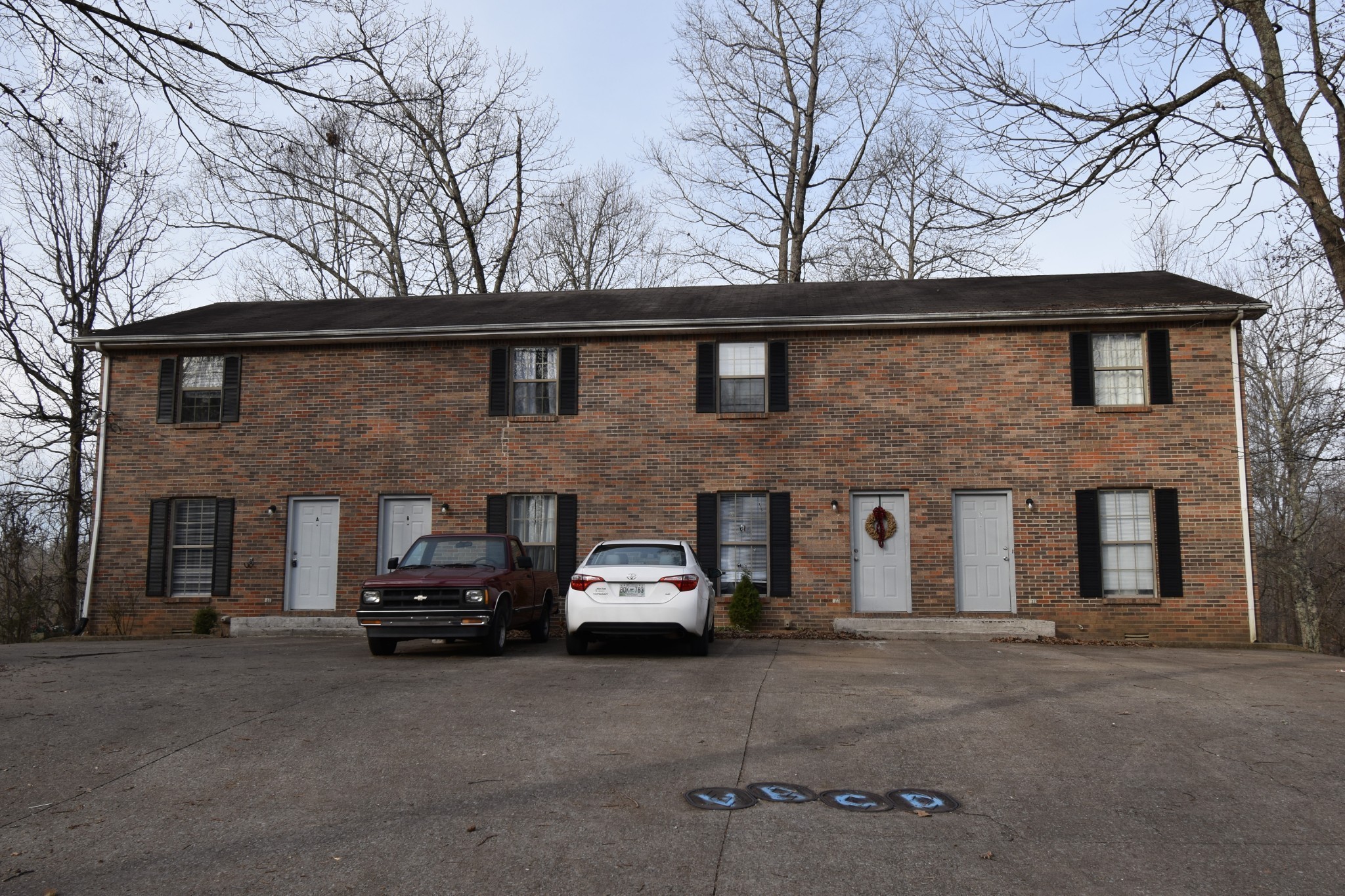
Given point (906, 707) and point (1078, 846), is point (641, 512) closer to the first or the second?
point (906, 707)

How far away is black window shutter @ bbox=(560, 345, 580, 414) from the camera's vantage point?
17016 millimetres

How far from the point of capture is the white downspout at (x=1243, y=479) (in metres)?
15.1

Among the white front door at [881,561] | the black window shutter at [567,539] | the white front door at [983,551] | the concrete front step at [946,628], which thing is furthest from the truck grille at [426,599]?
the white front door at [983,551]

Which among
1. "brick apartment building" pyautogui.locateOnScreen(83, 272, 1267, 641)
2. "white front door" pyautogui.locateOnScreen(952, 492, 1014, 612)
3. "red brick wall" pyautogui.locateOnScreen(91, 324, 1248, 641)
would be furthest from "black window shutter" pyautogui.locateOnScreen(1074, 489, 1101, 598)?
"white front door" pyautogui.locateOnScreen(952, 492, 1014, 612)

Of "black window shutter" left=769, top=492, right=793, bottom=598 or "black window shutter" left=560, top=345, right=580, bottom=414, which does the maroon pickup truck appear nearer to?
"black window shutter" left=560, top=345, right=580, bottom=414

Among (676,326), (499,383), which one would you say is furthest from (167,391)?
(676,326)

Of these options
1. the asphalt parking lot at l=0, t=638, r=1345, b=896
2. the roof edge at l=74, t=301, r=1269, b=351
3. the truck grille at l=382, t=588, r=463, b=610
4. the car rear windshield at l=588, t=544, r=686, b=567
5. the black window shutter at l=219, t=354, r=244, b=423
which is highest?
the roof edge at l=74, t=301, r=1269, b=351

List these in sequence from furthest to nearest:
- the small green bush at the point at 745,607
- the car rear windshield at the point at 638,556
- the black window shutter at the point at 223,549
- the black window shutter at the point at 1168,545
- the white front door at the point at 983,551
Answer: the black window shutter at the point at 223,549 → the white front door at the point at 983,551 → the small green bush at the point at 745,607 → the black window shutter at the point at 1168,545 → the car rear windshield at the point at 638,556

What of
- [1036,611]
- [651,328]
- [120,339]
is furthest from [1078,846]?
[120,339]

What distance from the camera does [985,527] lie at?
52.4 ft

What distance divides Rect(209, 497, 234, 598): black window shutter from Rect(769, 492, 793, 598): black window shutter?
942cm

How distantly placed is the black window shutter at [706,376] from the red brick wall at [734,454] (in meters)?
0.16

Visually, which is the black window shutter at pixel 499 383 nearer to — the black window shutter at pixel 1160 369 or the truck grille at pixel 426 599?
the truck grille at pixel 426 599

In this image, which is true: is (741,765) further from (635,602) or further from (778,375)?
(778,375)
